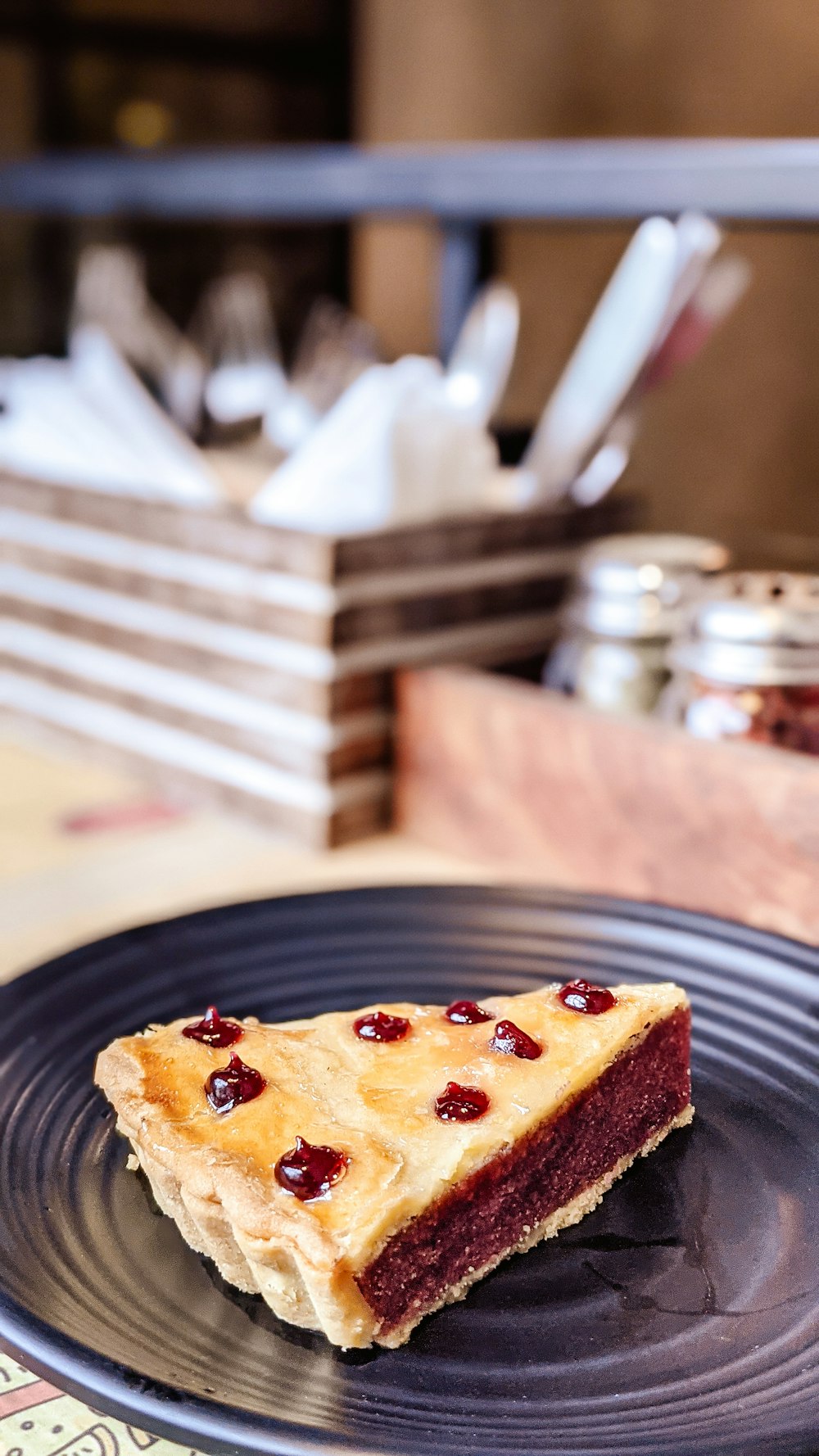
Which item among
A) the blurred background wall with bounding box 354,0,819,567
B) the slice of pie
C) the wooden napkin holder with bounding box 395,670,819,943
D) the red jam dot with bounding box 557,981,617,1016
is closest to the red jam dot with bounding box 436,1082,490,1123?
the slice of pie

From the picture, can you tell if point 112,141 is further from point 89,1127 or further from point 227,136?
point 89,1127

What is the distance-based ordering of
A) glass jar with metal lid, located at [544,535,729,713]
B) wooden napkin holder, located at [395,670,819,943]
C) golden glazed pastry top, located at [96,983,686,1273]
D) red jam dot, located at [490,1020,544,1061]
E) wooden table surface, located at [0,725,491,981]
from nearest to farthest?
golden glazed pastry top, located at [96,983,686,1273] < red jam dot, located at [490,1020,544,1061] < wooden napkin holder, located at [395,670,819,943] < wooden table surface, located at [0,725,491,981] < glass jar with metal lid, located at [544,535,729,713]

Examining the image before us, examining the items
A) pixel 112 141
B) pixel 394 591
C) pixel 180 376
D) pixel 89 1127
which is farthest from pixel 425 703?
pixel 112 141

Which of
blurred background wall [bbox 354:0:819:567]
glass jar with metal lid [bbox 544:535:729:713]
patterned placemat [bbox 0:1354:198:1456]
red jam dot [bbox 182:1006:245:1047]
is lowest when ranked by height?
patterned placemat [bbox 0:1354:198:1456]

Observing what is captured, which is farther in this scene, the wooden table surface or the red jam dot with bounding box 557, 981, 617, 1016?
the wooden table surface

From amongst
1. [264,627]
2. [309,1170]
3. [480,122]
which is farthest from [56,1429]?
[480,122]

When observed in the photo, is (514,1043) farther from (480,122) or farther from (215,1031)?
(480,122)

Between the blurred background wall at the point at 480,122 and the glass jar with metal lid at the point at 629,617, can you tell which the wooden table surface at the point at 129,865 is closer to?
the glass jar with metal lid at the point at 629,617

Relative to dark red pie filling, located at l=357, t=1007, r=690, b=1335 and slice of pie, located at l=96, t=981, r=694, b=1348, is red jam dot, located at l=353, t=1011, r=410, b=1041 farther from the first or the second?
dark red pie filling, located at l=357, t=1007, r=690, b=1335
